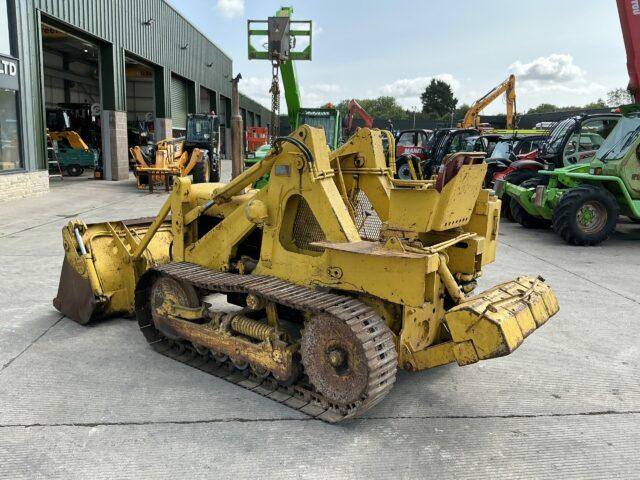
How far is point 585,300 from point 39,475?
5700mm

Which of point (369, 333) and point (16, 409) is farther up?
point (369, 333)

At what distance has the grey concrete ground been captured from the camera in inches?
121

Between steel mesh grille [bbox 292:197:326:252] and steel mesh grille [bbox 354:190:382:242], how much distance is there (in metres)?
0.73

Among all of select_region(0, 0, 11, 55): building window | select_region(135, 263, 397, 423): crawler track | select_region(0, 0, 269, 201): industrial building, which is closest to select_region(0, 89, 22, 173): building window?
select_region(0, 0, 269, 201): industrial building

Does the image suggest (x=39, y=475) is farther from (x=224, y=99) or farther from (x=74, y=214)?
→ (x=224, y=99)

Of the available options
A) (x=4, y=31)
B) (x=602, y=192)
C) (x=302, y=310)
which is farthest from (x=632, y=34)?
(x=4, y=31)

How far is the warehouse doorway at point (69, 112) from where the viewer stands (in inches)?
889

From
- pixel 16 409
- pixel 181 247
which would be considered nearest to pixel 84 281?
pixel 181 247

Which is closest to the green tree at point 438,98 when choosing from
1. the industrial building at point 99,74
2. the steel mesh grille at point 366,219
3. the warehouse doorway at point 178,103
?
the industrial building at point 99,74

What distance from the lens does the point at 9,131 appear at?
48.9 ft

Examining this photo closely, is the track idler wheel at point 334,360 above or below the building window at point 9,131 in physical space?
below

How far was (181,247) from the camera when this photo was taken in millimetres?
4754

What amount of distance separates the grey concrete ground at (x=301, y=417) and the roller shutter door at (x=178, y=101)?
962 inches

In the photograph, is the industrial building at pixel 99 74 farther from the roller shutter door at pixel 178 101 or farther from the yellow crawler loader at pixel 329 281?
the yellow crawler loader at pixel 329 281
